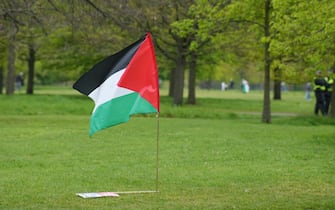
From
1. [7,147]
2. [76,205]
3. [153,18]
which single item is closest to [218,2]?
[153,18]

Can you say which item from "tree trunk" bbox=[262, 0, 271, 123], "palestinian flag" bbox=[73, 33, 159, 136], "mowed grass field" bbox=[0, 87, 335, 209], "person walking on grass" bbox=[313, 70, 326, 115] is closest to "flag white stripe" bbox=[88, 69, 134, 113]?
"palestinian flag" bbox=[73, 33, 159, 136]

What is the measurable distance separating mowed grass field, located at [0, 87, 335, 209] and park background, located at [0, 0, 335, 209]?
0.02 meters

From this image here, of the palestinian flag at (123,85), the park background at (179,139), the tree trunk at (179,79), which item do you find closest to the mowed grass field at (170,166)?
the park background at (179,139)

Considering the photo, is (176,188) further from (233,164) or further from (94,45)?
(94,45)

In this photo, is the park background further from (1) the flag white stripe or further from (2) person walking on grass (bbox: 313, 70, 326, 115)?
(1) the flag white stripe

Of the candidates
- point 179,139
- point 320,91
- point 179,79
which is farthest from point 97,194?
point 179,79

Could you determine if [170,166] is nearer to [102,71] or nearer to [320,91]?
[102,71]

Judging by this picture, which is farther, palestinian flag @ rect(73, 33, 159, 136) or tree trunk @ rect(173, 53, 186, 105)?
tree trunk @ rect(173, 53, 186, 105)

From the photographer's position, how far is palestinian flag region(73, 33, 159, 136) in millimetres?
9797

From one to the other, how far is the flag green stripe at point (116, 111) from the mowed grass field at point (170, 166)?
1028 mm

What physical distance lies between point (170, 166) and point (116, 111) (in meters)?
3.22

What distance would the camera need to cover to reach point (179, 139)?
17641 mm

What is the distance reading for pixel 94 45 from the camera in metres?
34.2

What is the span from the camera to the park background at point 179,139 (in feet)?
32.8
